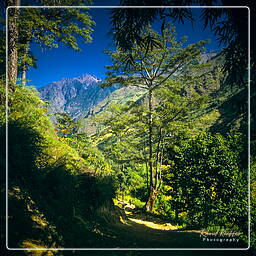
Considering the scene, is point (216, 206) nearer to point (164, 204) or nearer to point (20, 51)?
point (164, 204)

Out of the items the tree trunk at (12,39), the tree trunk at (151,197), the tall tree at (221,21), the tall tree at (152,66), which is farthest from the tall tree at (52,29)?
the tree trunk at (151,197)

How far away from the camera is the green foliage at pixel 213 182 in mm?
4461

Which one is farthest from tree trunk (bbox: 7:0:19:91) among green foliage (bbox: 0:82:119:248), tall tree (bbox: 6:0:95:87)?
green foliage (bbox: 0:82:119:248)

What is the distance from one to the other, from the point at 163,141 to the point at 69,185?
7492mm

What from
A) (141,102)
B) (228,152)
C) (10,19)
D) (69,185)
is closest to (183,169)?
(228,152)

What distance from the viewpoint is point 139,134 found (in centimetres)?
1065

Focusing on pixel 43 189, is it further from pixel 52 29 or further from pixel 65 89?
pixel 65 89

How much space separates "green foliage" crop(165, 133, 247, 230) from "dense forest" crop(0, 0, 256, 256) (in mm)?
30

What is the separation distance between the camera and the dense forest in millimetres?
2848

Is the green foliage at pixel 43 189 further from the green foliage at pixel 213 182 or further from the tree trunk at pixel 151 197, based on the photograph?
the tree trunk at pixel 151 197

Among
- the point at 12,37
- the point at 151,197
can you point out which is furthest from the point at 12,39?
the point at 151,197

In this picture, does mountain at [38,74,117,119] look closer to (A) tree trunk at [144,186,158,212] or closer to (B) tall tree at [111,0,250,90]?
(B) tall tree at [111,0,250,90]

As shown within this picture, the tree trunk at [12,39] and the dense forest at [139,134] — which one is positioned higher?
the tree trunk at [12,39]

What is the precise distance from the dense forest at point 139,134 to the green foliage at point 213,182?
Answer: 0.03 metres
